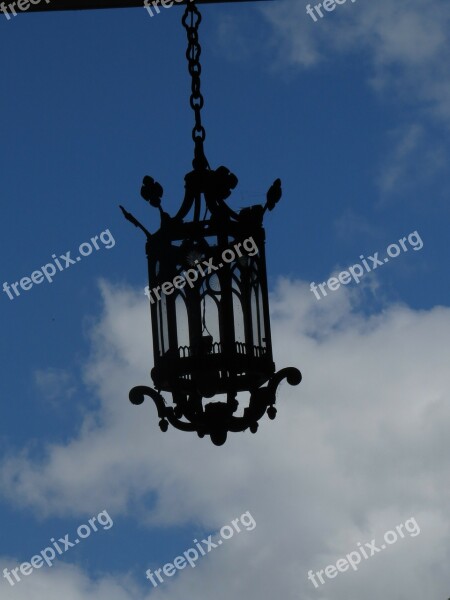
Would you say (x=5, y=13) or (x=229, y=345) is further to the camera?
(x=5, y=13)

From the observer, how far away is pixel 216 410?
3.65 m

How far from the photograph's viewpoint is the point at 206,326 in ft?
11.8

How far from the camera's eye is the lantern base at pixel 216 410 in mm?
3635

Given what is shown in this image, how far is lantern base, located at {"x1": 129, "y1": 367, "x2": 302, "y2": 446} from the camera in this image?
11.9 feet

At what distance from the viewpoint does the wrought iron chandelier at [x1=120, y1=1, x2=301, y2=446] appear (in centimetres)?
358

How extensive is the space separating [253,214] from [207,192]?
6.3 inches

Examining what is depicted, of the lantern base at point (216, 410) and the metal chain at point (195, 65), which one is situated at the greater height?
the metal chain at point (195, 65)

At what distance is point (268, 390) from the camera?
3.67 m

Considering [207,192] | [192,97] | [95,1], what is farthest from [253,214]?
[95,1]

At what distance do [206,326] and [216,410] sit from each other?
10.2 inches

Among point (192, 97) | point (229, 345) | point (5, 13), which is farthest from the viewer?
point (5, 13)

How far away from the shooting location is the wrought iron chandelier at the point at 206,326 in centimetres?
358

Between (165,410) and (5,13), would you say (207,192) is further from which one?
(5,13)

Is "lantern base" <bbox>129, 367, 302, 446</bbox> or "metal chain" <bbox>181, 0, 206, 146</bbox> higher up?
"metal chain" <bbox>181, 0, 206, 146</bbox>
